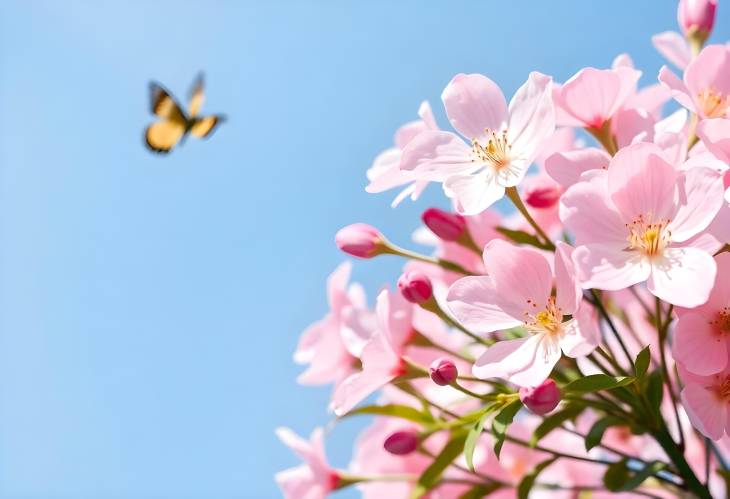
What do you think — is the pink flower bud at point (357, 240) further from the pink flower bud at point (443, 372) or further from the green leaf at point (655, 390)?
the green leaf at point (655, 390)

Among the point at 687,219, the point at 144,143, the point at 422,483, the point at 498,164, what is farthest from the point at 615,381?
the point at 144,143

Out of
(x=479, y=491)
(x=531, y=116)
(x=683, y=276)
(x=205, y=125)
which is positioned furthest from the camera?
(x=205, y=125)

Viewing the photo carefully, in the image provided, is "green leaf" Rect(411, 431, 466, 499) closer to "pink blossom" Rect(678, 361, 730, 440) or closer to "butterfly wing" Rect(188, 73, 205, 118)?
"pink blossom" Rect(678, 361, 730, 440)

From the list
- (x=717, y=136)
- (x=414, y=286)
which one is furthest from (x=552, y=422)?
(x=717, y=136)

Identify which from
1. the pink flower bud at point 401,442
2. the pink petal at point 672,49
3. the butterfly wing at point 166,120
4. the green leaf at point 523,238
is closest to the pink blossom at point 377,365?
the pink flower bud at point 401,442

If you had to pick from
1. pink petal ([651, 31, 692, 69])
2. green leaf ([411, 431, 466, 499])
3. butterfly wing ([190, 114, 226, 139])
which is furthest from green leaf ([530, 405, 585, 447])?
butterfly wing ([190, 114, 226, 139])

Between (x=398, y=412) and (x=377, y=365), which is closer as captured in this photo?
(x=377, y=365)

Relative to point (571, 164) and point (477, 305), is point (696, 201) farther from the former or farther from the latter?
point (477, 305)
